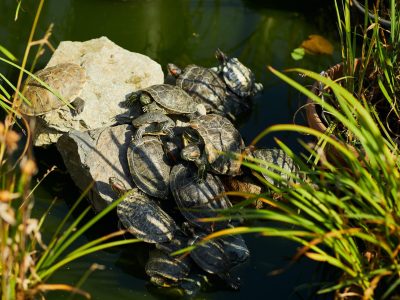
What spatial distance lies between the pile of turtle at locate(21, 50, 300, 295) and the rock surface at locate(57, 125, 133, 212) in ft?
0.30

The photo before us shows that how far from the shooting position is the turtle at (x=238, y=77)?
4023 millimetres

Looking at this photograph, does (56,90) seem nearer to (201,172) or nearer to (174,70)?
(174,70)

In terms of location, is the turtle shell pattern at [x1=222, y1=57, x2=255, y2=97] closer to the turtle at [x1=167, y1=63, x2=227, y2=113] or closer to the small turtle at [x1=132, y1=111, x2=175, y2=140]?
the turtle at [x1=167, y1=63, x2=227, y2=113]

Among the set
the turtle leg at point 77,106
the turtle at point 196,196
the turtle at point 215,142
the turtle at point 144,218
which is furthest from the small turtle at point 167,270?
the turtle leg at point 77,106

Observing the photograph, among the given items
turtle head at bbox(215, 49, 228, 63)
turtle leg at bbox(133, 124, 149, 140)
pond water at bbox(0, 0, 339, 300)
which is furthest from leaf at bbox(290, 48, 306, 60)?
turtle leg at bbox(133, 124, 149, 140)

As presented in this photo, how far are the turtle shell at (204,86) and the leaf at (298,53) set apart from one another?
30.9 inches

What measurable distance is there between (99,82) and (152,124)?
58 cm

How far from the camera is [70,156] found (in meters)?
3.38

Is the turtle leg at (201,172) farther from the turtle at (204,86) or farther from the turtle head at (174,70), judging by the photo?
the turtle head at (174,70)

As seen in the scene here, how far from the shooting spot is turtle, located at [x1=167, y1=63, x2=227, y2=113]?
3910 millimetres

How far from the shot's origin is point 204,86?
12.9 ft

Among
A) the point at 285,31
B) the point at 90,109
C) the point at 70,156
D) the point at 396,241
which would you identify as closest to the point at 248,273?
the point at 396,241

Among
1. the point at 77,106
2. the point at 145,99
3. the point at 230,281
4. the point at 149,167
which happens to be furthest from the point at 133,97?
the point at 230,281

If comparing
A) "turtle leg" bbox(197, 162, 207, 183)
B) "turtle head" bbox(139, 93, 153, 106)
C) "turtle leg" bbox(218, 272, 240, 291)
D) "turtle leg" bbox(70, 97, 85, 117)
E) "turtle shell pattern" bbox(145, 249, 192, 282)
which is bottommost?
"turtle leg" bbox(218, 272, 240, 291)
